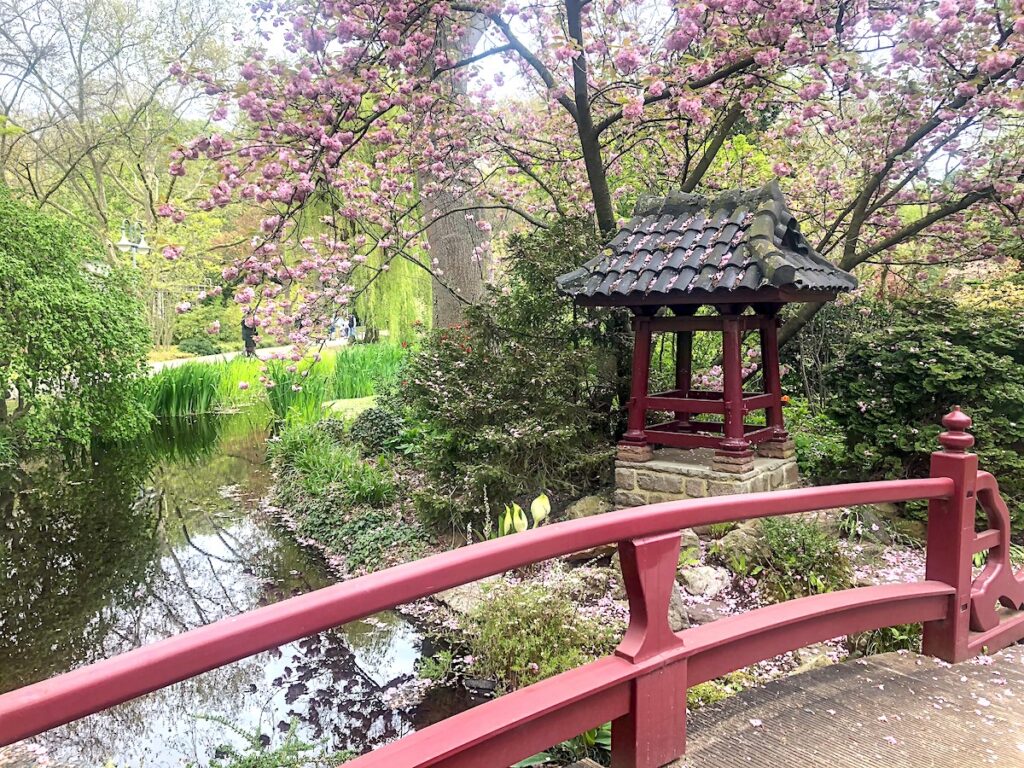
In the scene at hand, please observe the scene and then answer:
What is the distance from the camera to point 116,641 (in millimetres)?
4680

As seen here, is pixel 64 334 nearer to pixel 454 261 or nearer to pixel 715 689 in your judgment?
pixel 454 261

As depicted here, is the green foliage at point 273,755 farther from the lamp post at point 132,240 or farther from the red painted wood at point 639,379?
the lamp post at point 132,240

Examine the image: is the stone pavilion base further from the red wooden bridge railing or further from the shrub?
the shrub

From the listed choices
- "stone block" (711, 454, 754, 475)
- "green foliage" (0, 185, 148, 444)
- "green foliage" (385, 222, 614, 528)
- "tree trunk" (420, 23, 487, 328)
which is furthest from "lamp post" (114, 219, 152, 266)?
"stone block" (711, 454, 754, 475)

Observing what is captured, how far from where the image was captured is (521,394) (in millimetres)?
5559

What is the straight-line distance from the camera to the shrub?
23153mm

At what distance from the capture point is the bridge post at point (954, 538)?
2465 millimetres

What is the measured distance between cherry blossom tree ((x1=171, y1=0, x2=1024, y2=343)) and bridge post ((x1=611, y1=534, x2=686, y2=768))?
391 cm

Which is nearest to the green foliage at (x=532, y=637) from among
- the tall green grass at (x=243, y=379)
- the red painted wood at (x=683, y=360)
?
the red painted wood at (x=683, y=360)

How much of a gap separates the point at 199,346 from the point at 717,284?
74.2 ft

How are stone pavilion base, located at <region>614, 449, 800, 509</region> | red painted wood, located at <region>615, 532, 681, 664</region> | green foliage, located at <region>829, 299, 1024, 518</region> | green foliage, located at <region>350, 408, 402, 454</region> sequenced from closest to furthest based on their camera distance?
1. red painted wood, located at <region>615, 532, 681, 664</region>
2. green foliage, located at <region>829, 299, 1024, 518</region>
3. stone pavilion base, located at <region>614, 449, 800, 509</region>
4. green foliage, located at <region>350, 408, 402, 454</region>

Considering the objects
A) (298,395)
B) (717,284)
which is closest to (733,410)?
(717,284)

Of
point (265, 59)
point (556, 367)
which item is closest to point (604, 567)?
point (556, 367)

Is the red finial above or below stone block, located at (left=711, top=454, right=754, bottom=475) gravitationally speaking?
above
